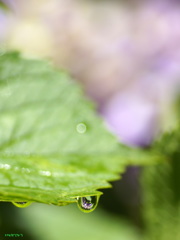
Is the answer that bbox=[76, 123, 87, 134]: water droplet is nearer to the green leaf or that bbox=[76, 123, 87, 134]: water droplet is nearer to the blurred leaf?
the green leaf

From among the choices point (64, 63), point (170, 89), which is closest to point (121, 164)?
point (170, 89)

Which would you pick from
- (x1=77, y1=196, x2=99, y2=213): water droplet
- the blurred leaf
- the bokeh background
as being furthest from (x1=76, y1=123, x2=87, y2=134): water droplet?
the bokeh background

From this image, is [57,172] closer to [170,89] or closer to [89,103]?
[89,103]

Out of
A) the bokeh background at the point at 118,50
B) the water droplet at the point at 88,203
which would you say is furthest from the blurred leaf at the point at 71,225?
the water droplet at the point at 88,203

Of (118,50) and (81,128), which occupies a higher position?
(118,50)

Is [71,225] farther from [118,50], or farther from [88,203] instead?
[118,50]

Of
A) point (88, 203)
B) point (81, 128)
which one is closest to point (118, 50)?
point (81, 128)

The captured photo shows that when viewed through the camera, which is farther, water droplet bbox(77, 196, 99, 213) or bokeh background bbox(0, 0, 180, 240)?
bokeh background bbox(0, 0, 180, 240)
